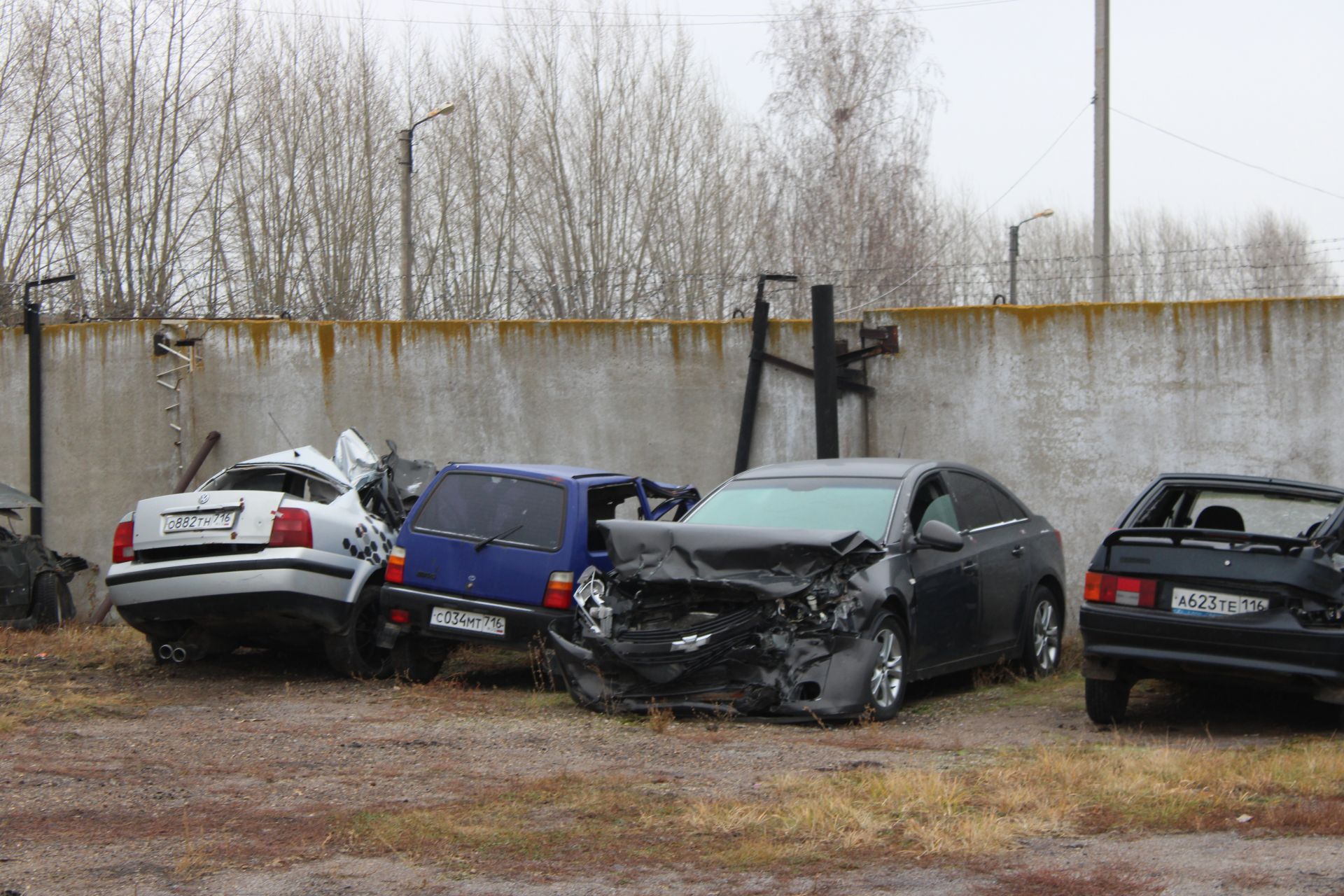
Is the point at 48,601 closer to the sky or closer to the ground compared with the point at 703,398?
closer to the ground

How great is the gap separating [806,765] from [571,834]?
1.63 metres

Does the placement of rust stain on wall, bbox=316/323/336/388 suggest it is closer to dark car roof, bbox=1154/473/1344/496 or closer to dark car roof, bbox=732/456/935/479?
dark car roof, bbox=732/456/935/479

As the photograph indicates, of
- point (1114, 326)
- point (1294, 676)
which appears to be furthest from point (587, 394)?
point (1294, 676)

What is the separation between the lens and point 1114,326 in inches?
448

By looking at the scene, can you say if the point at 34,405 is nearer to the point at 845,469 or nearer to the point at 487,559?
the point at 487,559

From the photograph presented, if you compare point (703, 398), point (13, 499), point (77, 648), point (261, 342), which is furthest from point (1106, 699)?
point (13, 499)

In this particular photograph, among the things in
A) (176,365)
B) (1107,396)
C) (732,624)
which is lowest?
(732,624)

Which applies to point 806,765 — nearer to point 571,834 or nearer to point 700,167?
point 571,834

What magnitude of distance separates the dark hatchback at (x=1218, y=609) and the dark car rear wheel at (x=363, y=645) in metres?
4.69

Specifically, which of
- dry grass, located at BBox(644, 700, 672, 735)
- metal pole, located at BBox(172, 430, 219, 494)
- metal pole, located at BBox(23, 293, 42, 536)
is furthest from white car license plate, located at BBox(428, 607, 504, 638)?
metal pole, located at BBox(23, 293, 42, 536)

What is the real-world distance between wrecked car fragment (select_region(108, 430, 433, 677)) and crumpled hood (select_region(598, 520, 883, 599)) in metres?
2.33

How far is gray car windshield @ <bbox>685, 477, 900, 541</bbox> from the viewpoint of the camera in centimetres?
821

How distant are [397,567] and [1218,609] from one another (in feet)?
16.8

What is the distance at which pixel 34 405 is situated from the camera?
1350 cm
